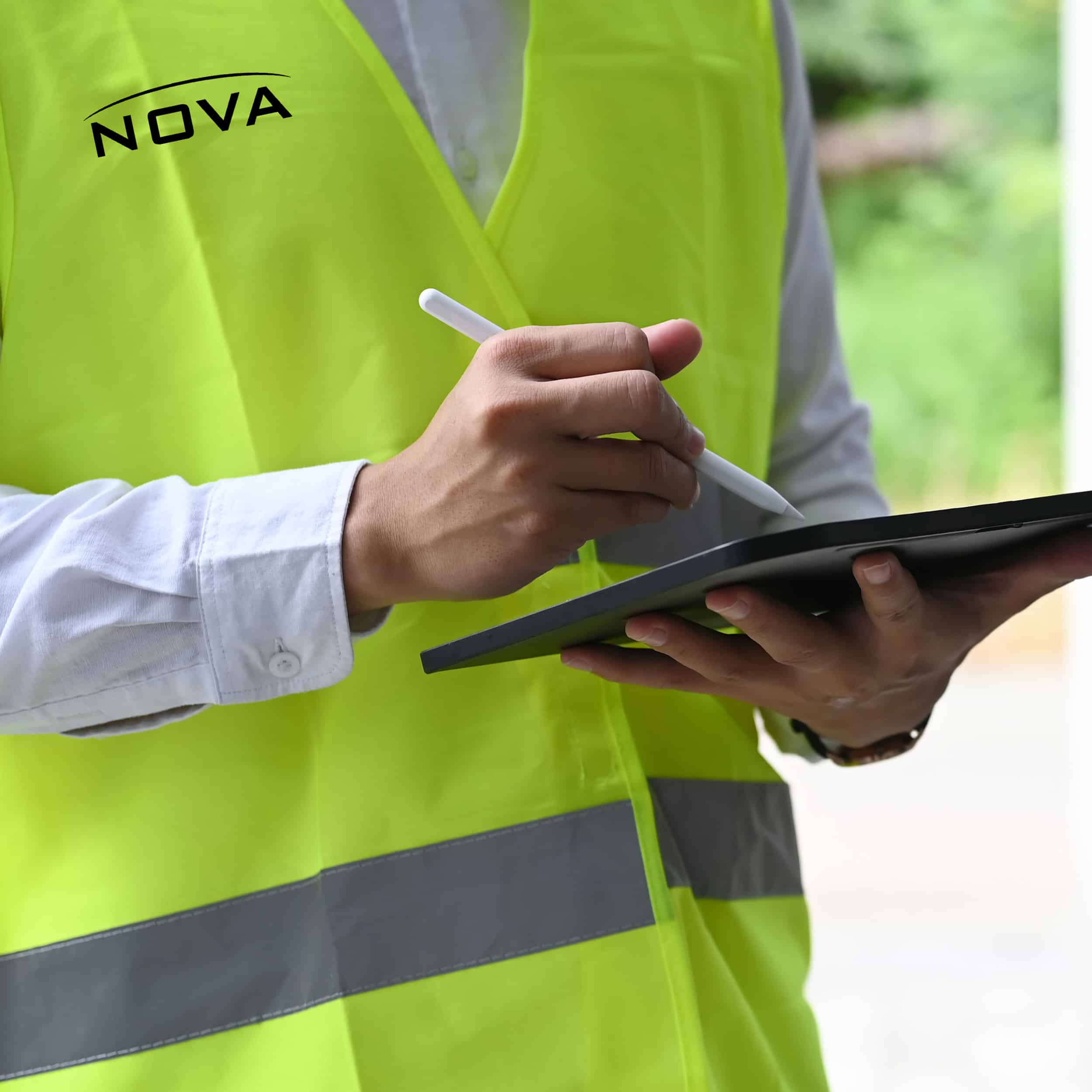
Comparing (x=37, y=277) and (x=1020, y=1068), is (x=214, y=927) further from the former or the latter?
(x=1020, y=1068)

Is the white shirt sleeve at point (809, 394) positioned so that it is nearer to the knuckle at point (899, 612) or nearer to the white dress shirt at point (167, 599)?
the knuckle at point (899, 612)

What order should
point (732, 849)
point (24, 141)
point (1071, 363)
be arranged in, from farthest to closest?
point (1071, 363), point (732, 849), point (24, 141)

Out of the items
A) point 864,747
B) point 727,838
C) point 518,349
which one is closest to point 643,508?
point 518,349

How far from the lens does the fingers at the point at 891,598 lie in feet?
2.35

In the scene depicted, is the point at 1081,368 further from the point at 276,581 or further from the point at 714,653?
the point at 276,581

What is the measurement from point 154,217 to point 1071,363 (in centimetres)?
347

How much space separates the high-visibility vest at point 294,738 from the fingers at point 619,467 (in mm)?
176

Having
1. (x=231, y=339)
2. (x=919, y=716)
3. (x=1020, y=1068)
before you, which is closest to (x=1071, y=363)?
(x=1020, y=1068)

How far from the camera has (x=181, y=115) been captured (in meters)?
0.88

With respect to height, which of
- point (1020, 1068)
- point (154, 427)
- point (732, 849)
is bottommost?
point (1020, 1068)

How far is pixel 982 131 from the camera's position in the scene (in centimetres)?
993

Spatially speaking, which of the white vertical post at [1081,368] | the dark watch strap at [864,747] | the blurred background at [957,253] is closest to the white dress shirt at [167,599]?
the dark watch strap at [864,747]

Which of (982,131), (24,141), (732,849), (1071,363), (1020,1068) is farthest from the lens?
(982,131)

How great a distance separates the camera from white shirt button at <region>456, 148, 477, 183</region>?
3.09ft
